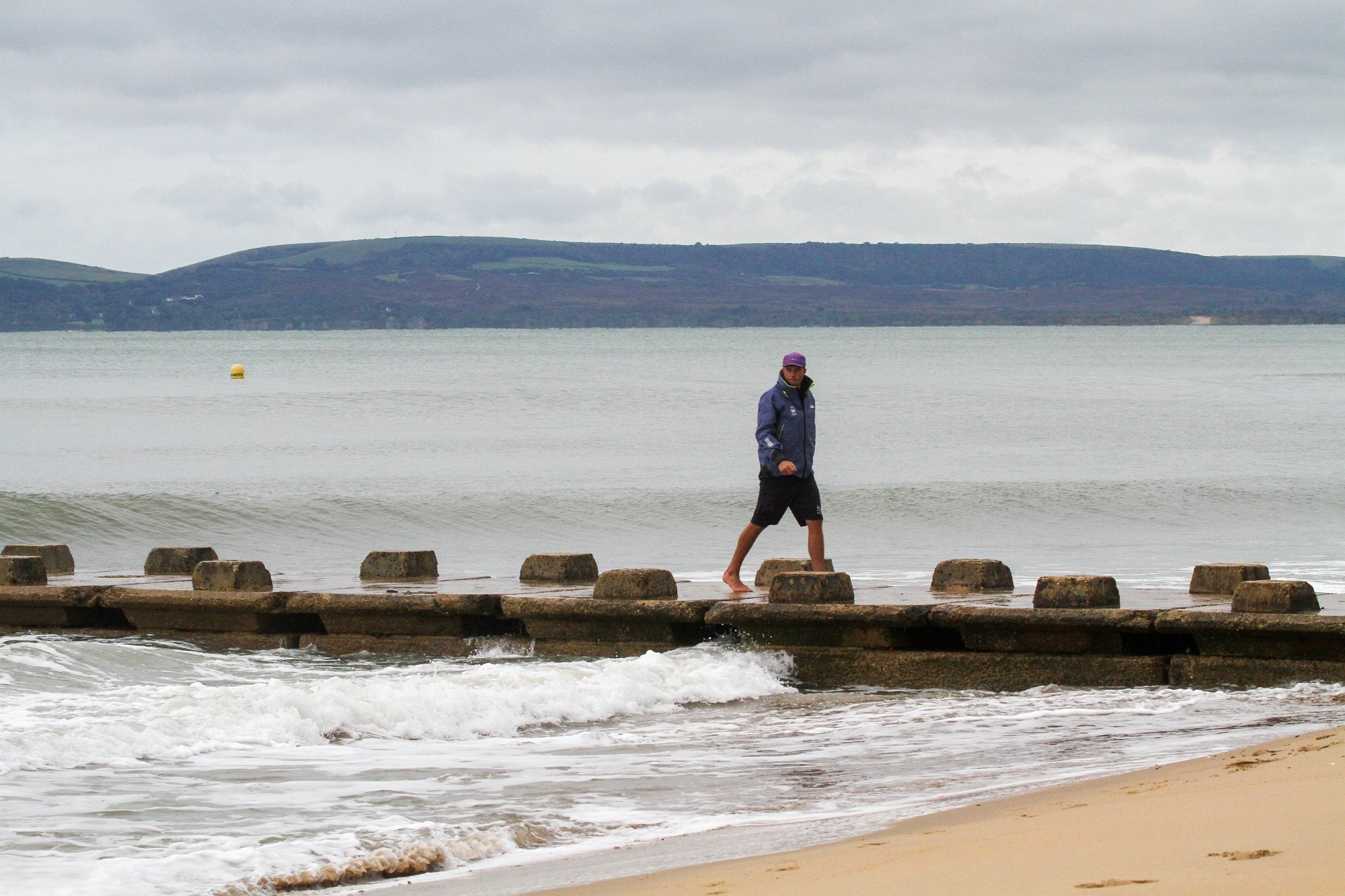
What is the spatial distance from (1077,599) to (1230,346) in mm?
132994

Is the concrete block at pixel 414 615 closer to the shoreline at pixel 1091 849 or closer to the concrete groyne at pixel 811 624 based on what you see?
the concrete groyne at pixel 811 624

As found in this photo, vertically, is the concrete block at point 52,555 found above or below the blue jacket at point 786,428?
below

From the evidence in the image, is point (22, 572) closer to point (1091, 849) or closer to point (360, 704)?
point (360, 704)

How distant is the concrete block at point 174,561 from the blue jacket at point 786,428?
16.6ft

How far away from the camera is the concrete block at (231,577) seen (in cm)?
1266

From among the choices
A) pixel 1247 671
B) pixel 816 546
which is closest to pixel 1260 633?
pixel 1247 671

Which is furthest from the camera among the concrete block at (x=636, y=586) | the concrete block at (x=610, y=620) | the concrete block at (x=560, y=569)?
the concrete block at (x=560, y=569)

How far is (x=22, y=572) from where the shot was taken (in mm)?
13133

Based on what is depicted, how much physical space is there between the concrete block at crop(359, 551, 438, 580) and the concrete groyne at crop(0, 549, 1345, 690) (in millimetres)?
1062

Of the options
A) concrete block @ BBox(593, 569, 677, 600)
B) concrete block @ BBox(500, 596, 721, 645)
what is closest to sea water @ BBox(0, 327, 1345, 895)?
concrete block @ BBox(500, 596, 721, 645)

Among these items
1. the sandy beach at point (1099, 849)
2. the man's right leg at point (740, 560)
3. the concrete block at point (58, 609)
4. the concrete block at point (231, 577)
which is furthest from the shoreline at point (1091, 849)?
the concrete block at point (58, 609)

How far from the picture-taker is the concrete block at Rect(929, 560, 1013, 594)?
39.2ft

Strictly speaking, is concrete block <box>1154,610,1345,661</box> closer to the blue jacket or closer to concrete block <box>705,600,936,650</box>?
concrete block <box>705,600,936,650</box>

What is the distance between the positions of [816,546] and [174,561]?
551cm
